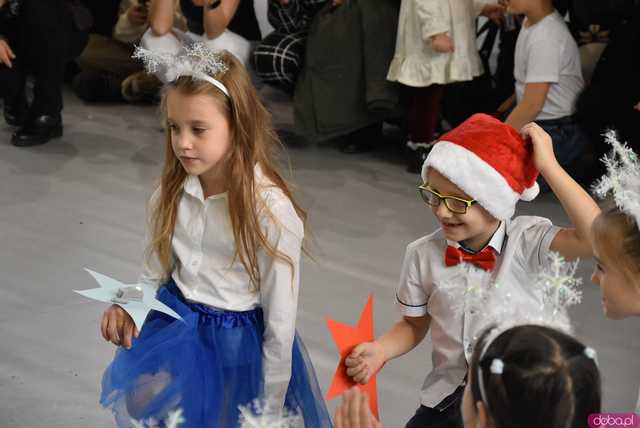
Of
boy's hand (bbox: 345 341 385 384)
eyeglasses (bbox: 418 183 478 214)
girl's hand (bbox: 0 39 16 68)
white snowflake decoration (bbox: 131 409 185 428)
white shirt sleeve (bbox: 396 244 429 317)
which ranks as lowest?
white snowflake decoration (bbox: 131 409 185 428)

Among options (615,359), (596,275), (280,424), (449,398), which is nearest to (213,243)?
(280,424)

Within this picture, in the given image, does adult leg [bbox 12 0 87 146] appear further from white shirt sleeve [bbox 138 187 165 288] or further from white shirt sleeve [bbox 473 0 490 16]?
white shirt sleeve [bbox 138 187 165 288]

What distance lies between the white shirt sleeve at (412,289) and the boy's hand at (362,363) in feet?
0.47

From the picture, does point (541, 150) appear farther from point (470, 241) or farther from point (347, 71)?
point (347, 71)

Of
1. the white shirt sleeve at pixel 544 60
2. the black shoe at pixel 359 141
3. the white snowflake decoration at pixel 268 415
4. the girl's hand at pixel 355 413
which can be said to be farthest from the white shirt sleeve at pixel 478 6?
the girl's hand at pixel 355 413

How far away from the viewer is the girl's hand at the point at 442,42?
Answer: 3219mm

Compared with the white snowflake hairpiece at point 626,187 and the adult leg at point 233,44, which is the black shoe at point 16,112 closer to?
the adult leg at point 233,44

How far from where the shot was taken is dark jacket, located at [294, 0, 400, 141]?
345cm

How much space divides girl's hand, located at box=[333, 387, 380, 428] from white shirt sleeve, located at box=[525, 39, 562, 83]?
6.65 feet

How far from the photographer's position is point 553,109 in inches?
126

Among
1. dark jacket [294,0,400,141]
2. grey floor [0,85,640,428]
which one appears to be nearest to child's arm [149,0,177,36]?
grey floor [0,85,640,428]

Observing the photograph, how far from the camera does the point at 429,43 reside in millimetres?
3271

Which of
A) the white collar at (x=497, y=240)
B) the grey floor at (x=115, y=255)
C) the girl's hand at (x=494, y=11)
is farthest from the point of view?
the girl's hand at (x=494, y=11)

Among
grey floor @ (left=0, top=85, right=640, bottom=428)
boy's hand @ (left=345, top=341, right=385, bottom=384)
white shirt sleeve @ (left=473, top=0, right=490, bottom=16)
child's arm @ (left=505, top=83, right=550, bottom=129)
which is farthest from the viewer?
white shirt sleeve @ (left=473, top=0, right=490, bottom=16)
